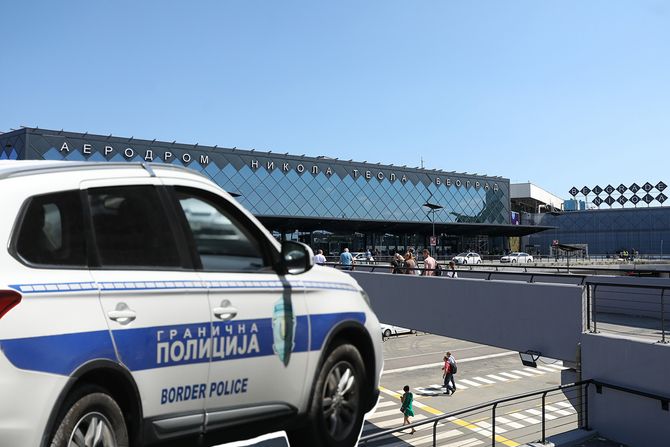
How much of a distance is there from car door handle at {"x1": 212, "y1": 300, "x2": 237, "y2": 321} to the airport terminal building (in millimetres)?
43194

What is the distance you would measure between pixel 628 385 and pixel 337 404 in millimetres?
8662

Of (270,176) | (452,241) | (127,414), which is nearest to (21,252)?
(127,414)

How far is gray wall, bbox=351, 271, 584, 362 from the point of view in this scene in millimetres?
12430

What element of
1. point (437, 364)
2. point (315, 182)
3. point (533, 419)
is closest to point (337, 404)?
point (533, 419)

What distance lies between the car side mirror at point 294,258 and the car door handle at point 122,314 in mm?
1214

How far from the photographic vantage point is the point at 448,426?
928 inches

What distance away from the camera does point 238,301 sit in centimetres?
342

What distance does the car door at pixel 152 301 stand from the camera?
2854mm

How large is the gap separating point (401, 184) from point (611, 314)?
55956 millimetres

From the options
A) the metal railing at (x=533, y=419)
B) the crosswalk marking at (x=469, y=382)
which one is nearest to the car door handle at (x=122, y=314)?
the metal railing at (x=533, y=419)

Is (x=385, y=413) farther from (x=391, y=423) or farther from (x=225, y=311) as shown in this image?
(x=225, y=311)

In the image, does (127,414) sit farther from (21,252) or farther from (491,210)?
(491,210)

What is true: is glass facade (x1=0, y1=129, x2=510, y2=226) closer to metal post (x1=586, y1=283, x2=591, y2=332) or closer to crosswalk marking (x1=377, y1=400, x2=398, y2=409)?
crosswalk marking (x1=377, y1=400, x2=398, y2=409)

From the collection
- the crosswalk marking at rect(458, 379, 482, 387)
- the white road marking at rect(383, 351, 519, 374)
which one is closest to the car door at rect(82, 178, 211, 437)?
the crosswalk marking at rect(458, 379, 482, 387)
